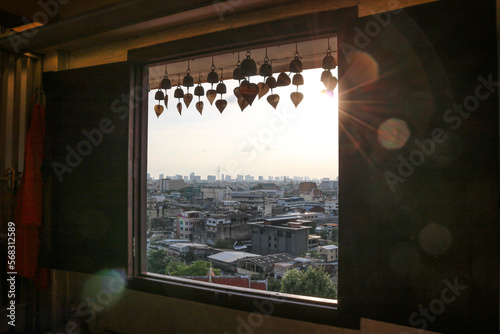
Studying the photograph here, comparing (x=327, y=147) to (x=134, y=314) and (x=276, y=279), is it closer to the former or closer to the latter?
(x=276, y=279)

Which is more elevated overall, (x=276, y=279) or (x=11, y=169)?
(x=11, y=169)

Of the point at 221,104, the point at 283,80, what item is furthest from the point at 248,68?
the point at 221,104

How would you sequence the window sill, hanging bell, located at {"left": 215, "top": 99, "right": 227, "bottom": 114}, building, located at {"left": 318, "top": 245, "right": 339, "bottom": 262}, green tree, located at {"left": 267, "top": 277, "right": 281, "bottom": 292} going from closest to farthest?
the window sill
building, located at {"left": 318, "top": 245, "right": 339, "bottom": 262}
green tree, located at {"left": 267, "top": 277, "right": 281, "bottom": 292}
hanging bell, located at {"left": 215, "top": 99, "right": 227, "bottom": 114}

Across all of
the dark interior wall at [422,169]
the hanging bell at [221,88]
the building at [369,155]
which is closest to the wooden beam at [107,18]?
the building at [369,155]

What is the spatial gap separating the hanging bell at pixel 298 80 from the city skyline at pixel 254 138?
0.19ft

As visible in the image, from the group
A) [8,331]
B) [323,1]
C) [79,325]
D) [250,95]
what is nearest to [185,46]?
[250,95]

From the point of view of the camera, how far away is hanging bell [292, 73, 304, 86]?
1923 mm

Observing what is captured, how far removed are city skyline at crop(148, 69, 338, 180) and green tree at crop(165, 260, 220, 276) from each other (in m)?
0.69

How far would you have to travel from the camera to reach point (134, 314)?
7.88 feet

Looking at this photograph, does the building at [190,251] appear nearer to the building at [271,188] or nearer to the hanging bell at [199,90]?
the building at [271,188]

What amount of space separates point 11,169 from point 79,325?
4.50 ft

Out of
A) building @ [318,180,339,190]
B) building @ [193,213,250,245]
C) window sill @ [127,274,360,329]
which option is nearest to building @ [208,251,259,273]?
building @ [193,213,250,245]

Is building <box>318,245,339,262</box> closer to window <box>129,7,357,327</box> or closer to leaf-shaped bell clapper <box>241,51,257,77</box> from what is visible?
window <box>129,7,357,327</box>

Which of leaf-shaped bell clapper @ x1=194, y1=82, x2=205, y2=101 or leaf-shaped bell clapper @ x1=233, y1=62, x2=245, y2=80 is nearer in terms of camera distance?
leaf-shaped bell clapper @ x1=233, y1=62, x2=245, y2=80
